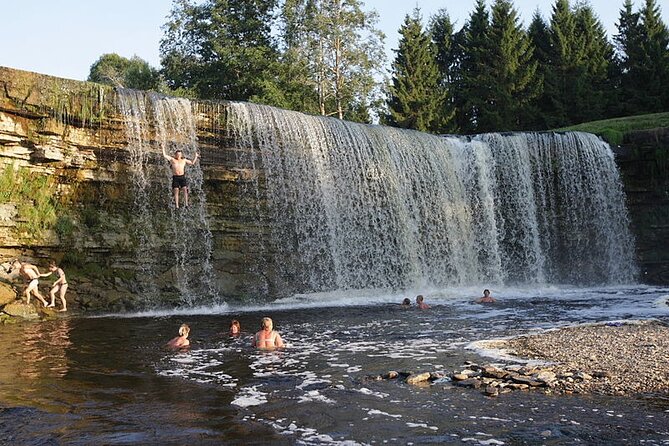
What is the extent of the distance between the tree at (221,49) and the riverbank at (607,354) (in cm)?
2954

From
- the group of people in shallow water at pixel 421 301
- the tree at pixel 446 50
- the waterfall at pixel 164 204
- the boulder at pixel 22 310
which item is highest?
the tree at pixel 446 50

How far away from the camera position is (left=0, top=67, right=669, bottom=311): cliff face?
16547mm

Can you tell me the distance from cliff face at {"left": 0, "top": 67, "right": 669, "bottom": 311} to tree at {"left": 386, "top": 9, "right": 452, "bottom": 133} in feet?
73.3

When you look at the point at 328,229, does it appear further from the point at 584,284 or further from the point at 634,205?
the point at 634,205

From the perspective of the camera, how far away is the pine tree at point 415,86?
40.3 metres

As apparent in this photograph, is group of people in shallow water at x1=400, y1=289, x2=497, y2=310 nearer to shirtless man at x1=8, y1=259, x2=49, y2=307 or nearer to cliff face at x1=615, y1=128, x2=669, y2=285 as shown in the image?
shirtless man at x1=8, y1=259, x2=49, y2=307

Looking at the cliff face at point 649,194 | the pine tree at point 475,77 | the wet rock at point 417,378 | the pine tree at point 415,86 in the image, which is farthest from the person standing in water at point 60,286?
the pine tree at point 475,77

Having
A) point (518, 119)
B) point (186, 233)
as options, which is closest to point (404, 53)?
point (518, 119)

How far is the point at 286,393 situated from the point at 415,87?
35.7 meters

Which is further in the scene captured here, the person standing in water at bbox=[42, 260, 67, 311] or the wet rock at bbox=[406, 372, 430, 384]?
the person standing in water at bbox=[42, 260, 67, 311]

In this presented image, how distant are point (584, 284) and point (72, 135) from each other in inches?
725

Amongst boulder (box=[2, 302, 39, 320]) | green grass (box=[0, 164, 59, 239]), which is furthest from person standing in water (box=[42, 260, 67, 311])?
green grass (box=[0, 164, 59, 239])

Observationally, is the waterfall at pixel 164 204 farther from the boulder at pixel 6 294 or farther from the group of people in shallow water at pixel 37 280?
the boulder at pixel 6 294

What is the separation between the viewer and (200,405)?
6.86 meters
